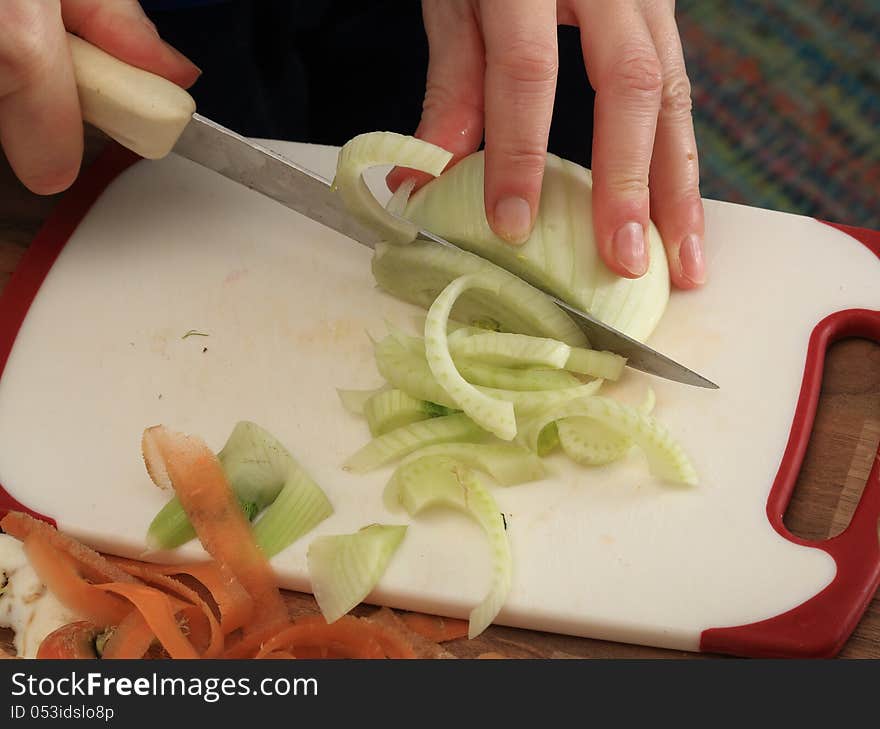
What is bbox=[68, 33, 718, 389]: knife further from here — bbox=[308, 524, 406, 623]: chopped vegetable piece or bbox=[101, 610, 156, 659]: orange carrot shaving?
bbox=[101, 610, 156, 659]: orange carrot shaving

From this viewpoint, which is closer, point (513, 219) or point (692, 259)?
point (513, 219)

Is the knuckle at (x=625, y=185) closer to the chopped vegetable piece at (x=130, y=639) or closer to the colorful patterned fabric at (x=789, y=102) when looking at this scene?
the chopped vegetable piece at (x=130, y=639)

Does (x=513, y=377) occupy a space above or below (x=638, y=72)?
below

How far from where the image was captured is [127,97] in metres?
1.76

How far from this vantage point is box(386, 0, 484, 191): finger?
195 centimetres

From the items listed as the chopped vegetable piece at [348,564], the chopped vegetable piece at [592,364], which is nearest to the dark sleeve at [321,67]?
the chopped vegetable piece at [592,364]

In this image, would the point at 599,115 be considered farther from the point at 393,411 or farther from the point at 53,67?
the point at 53,67

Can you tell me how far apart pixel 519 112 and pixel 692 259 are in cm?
39

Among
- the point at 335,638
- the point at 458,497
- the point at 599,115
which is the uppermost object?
the point at 599,115

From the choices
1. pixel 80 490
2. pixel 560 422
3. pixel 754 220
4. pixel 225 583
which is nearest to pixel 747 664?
pixel 560 422

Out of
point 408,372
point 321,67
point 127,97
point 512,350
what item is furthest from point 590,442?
point 321,67

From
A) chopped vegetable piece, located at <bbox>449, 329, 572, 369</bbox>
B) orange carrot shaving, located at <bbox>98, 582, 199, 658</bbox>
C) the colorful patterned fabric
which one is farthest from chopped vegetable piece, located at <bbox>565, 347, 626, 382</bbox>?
the colorful patterned fabric

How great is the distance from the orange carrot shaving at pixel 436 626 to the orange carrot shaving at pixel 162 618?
0.30m

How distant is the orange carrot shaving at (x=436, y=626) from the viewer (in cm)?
152
